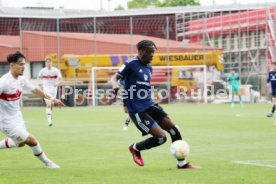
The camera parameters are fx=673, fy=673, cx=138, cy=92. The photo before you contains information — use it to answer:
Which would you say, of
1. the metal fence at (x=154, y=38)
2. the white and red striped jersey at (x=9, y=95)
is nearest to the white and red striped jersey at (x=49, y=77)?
the white and red striped jersey at (x=9, y=95)

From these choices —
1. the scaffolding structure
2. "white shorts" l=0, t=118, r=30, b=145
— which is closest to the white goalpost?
the scaffolding structure

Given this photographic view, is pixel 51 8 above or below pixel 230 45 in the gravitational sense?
above

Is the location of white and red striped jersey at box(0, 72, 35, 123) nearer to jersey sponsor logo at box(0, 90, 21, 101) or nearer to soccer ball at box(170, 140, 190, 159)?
jersey sponsor logo at box(0, 90, 21, 101)

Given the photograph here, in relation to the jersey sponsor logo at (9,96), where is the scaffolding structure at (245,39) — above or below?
above

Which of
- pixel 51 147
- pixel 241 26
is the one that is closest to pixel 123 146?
pixel 51 147

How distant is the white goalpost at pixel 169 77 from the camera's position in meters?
43.2

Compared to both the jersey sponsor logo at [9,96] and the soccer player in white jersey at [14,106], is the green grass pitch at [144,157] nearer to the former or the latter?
the soccer player in white jersey at [14,106]

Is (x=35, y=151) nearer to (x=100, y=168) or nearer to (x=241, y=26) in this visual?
(x=100, y=168)

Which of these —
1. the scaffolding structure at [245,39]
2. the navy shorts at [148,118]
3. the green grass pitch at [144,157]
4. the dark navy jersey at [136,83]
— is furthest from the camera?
the scaffolding structure at [245,39]

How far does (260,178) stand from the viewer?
9188mm

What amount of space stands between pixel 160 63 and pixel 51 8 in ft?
74.1

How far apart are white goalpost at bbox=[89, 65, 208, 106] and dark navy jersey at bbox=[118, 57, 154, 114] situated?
32.0 m

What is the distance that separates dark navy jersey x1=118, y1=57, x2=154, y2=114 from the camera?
1068 centimetres

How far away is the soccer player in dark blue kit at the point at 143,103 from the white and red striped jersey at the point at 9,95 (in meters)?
1.57
